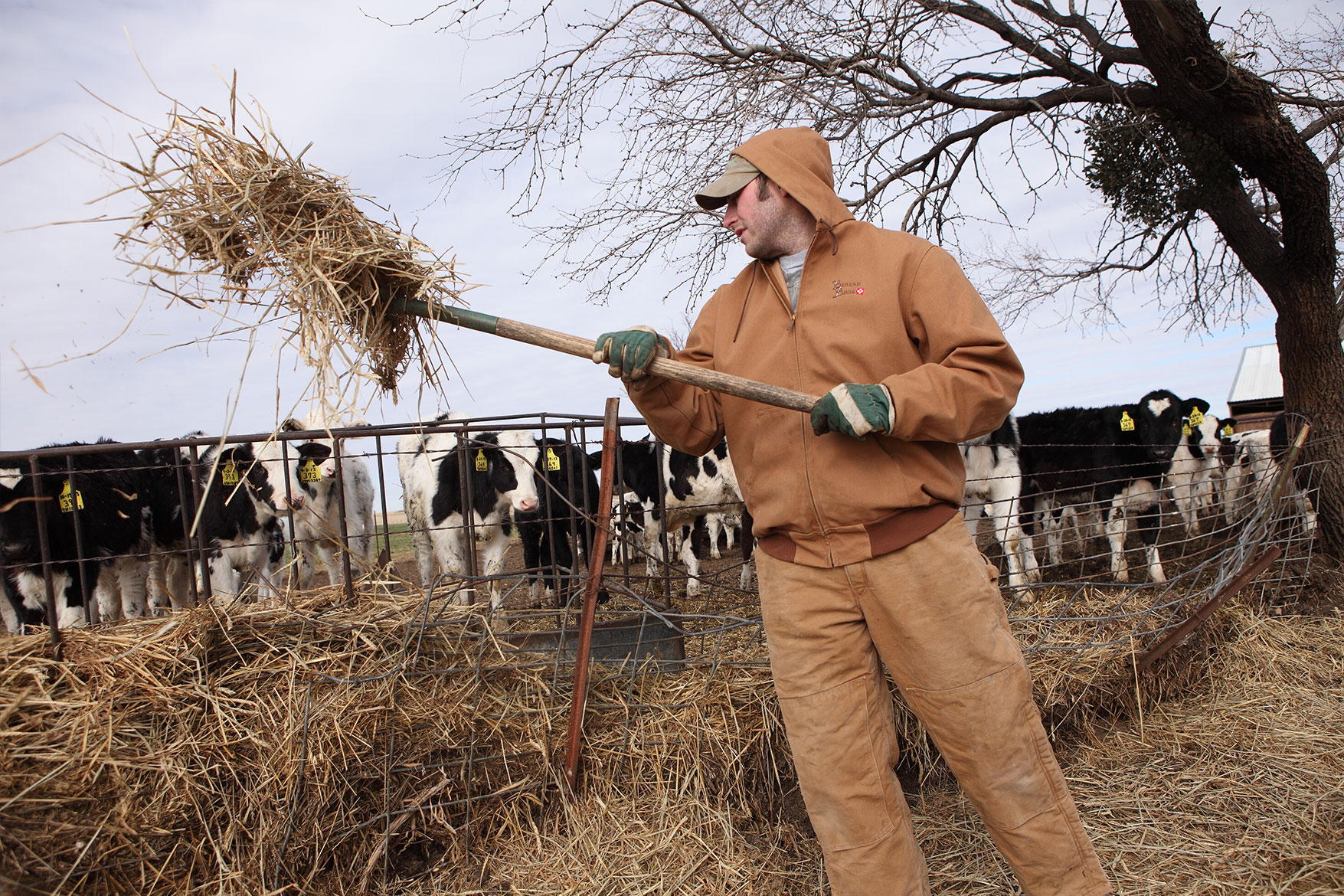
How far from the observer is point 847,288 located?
7.61ft

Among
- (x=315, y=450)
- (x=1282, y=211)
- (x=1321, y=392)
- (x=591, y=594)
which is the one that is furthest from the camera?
(x=315, y=450)

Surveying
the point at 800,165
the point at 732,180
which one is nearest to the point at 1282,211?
the point at 800,165

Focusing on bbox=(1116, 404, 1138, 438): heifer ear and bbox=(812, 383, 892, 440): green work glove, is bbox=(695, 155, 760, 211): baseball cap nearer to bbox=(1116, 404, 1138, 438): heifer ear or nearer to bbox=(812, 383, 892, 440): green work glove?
bbox=(812, 383, 892, 440): green work glove

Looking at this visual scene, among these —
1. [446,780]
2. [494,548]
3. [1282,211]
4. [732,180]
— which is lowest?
[446,780]

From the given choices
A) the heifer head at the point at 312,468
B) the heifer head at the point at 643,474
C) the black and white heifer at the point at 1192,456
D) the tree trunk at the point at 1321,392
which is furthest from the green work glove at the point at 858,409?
the heifer head at the point at 643,474

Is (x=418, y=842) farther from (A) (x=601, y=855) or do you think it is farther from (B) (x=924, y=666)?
(B) (x=924, y=666)

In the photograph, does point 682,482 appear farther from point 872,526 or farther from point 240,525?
point 872,526

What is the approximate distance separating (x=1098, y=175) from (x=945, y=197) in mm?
1479

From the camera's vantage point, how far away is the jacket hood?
236 centimetres

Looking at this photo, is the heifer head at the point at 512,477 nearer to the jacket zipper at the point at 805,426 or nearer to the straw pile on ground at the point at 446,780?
the straw pile on ground at the point at 446,780

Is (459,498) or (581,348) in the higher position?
(581,348)

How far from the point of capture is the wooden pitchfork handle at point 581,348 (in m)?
2.27

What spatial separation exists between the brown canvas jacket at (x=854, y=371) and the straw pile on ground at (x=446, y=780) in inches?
59.9

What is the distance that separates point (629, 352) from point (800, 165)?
76cm
